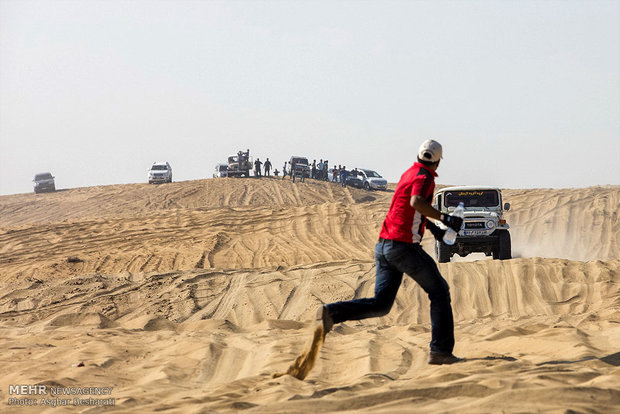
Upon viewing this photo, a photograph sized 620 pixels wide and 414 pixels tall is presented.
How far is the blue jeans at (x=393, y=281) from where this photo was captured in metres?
5.48

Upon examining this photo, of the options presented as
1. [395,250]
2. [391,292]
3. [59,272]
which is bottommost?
[59,272]

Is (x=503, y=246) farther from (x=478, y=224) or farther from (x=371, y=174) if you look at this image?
(x=371, y=174)

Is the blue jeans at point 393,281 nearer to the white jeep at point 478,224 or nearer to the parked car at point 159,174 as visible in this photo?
the white jeep at point 478,224

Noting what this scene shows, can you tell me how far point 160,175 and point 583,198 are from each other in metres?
27.2

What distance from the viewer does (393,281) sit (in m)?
5.60

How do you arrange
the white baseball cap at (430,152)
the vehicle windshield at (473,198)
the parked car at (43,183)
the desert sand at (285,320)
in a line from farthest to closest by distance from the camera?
the parked car at (43,183) → the vehicle windshield at (473,198) → the white baseball cap at (430,152) → the desert sand at (285,320)

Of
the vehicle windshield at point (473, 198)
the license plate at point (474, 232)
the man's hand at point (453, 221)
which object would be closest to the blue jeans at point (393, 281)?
the man's hand at point (453, 221)

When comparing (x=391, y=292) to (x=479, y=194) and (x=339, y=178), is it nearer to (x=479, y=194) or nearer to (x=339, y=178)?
(x=479, y=194)

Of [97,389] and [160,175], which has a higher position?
[160,175]

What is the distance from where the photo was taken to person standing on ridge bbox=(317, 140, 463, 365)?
5.47 m

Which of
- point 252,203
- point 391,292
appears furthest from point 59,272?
point 252,203

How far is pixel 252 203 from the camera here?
36781mm

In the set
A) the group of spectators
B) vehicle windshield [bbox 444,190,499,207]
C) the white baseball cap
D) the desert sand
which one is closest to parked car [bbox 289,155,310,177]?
the group of spectators

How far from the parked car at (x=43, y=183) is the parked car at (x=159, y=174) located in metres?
7.09
